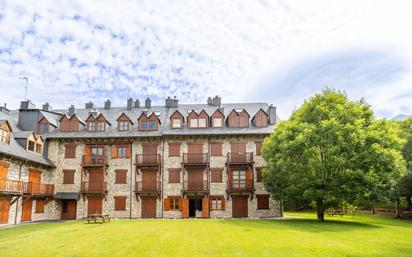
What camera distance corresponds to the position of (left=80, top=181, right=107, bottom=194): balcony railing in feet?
114

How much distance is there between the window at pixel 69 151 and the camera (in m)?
36.1

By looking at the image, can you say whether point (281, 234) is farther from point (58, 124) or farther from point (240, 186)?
point (58, 124)

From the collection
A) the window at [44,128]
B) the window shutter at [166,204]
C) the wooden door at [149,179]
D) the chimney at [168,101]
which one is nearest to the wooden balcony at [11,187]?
the window at [44,128]

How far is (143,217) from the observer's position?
34.8 metres

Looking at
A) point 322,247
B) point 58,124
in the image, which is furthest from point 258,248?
point 58,124

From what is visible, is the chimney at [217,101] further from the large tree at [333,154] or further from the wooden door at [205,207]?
the large tree at [333,154]

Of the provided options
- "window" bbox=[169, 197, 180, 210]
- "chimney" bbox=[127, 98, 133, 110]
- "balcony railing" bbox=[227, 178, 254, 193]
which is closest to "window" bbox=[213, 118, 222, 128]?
"balcony railing" bbox=[227, 178, 254, 193]

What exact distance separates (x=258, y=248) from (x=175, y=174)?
20953 millimetres

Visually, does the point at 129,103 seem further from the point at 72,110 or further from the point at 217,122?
the point at 217,122

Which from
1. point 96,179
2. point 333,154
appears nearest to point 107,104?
point 96,179

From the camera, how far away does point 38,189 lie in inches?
1257

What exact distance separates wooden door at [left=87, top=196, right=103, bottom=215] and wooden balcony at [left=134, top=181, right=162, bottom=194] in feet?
13.4

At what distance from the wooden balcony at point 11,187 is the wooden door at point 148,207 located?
38.0 ft

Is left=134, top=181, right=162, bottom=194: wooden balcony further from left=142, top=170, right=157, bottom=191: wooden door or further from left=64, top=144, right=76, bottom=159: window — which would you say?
left=64, top=144, right=76, bottom=159: window
